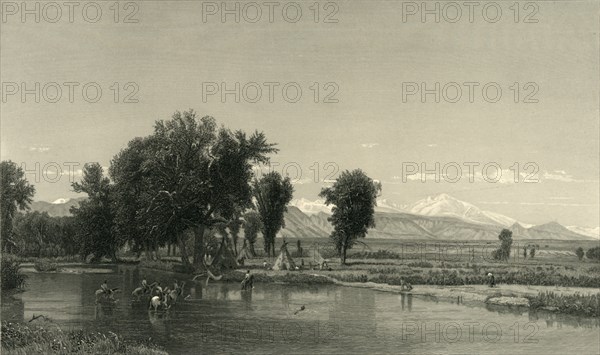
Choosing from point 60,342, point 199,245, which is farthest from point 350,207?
point 60,342

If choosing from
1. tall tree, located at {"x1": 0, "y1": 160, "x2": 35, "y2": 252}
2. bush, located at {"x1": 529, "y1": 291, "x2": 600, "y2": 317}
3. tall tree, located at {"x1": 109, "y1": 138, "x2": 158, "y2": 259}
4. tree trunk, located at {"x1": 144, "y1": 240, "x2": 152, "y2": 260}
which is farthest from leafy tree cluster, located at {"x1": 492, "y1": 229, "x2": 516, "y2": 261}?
tall tree, located at {"x1": 0, "y1": 160, "x2": 35, "y2": 252}

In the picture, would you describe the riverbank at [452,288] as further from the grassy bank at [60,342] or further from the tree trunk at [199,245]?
the grassy bank at [60,342]

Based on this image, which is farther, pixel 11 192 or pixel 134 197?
pixel 134 197

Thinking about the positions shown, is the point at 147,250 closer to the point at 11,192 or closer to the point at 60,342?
the point at 11,192

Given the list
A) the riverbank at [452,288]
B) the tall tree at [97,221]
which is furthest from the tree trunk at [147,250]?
the tall tree at [97,221]

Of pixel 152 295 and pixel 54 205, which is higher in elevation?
pixel 54 205

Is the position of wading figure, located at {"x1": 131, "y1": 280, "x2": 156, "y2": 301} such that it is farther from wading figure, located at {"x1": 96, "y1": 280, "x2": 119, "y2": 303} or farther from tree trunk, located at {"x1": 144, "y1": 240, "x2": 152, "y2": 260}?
tree trunk, located at {"x1": 144, "y1": 240, "x2": 152, "y2": 260}
